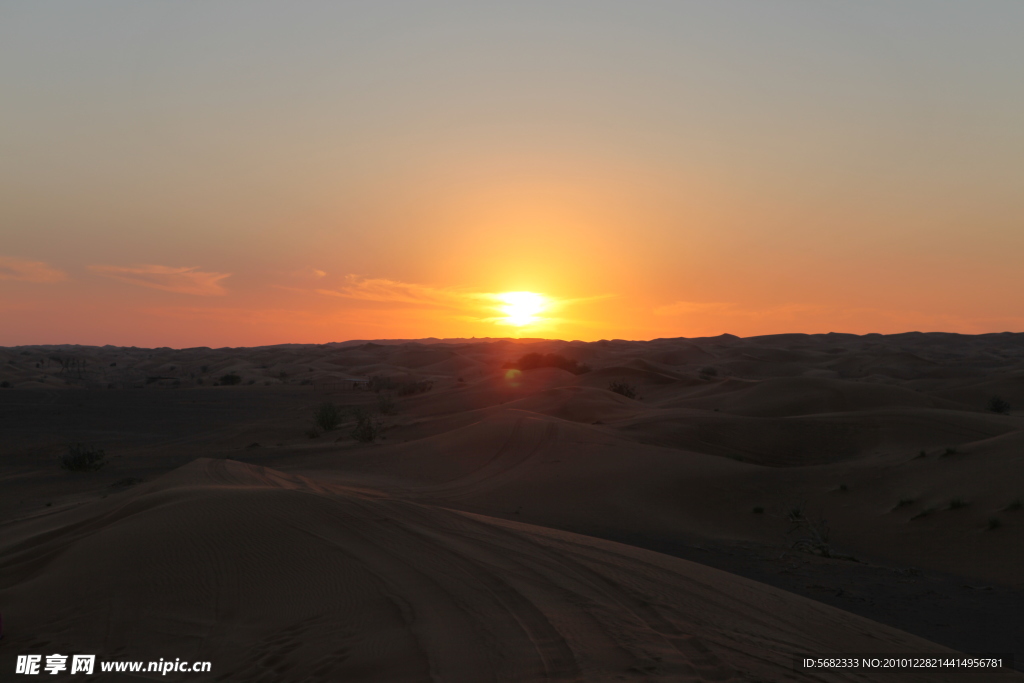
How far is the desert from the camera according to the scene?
15.2 feet

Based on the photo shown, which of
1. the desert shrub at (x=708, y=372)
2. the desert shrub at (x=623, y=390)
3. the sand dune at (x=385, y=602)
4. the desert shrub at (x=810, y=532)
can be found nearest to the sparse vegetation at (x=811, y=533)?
the desert shrub at (x=810, y=532)

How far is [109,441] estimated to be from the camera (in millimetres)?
22344

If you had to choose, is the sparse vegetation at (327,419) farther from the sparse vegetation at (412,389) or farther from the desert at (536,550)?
the sparse vegetation at (412,389)

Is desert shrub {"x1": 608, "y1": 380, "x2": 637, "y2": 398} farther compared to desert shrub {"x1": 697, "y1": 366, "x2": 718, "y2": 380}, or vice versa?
desert shrub {"x1": 697, "y1": 366, "x2": 718, "y2": 380}

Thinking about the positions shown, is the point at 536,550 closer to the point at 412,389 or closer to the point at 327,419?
the point at 327,419

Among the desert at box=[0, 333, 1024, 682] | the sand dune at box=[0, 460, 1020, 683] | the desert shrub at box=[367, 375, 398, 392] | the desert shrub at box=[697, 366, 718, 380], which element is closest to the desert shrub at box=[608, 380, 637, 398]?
the desert at box=[0, 333, 1024, 682]

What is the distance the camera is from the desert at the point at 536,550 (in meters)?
4.63

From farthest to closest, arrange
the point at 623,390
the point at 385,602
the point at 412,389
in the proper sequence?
1. the point at 412,389
2. the point at 623,390
3. the point at 385,602

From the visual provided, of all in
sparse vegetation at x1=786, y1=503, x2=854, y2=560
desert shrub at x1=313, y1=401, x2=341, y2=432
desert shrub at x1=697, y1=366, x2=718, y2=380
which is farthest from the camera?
desert shrub at x1=697, y1=366, x2=718, y2=380

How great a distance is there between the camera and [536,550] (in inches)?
282

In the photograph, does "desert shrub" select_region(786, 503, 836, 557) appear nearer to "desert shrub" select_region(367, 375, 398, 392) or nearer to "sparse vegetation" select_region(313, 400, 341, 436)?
"sparse vegetation" select_region(313, 400, 341, 436)

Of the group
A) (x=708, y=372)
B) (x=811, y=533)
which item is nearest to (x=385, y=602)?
(x=811, y=533)

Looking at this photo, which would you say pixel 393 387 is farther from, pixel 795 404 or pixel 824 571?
pixel 824 571

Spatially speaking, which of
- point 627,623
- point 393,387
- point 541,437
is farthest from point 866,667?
point 393,387
